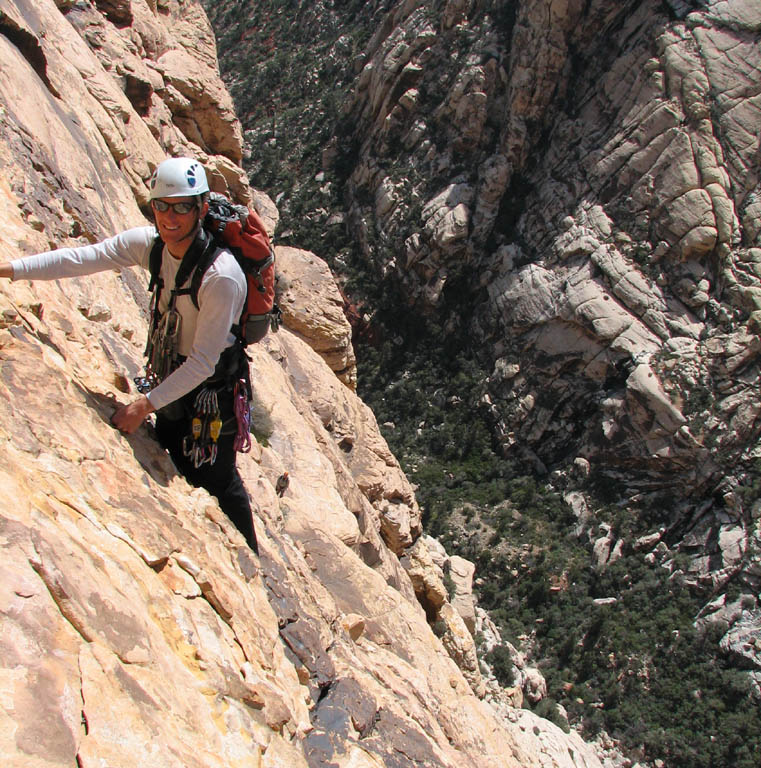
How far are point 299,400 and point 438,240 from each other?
23811mm

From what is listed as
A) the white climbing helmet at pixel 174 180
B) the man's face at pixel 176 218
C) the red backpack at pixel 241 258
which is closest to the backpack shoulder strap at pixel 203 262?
the red backpack at pixel 241 258

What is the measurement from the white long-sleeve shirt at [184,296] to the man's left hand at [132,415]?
0.38 ft

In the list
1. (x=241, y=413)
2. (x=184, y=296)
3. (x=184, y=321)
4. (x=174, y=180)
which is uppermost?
(x=174, y=180)

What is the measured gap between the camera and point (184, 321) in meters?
3.15

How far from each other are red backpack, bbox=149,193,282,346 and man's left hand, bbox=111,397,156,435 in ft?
1.86

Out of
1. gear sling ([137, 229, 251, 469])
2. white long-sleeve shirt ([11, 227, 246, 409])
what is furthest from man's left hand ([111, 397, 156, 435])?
gear sling ([137, 229, 251, 469])

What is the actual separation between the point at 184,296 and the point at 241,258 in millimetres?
334

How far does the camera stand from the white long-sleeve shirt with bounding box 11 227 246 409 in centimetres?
290

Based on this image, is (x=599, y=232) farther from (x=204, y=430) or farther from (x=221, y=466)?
(x=204, y=430)

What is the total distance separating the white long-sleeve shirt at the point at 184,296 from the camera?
290 cm

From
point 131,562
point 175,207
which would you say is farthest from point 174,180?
point 131,562

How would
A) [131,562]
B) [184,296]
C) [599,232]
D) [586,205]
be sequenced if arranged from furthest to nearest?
[586,205], [599,232], [184,296], [131,562]

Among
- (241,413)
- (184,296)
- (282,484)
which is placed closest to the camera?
(184,296)

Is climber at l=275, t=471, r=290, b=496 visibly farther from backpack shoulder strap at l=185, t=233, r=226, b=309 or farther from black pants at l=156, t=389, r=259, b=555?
backpack shoulder strap at l=185, t=233, r=226, b=309
